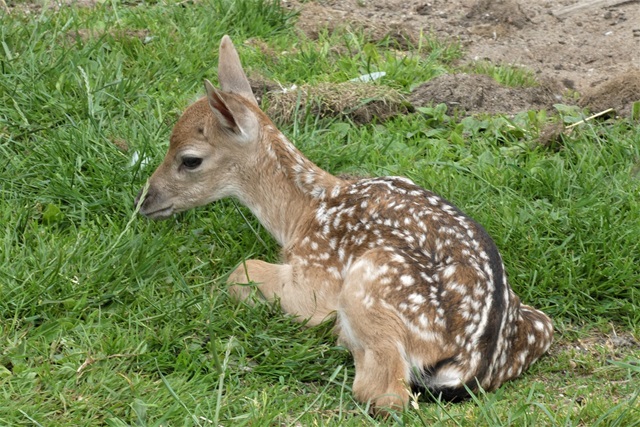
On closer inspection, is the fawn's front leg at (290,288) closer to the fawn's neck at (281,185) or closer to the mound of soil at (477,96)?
the fawn's neck at (281,185)

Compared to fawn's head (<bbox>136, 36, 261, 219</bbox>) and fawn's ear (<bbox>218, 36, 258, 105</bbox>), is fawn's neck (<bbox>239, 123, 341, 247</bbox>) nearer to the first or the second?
fawn's head (<bbox>136, 36, 261, 219</bbox>)

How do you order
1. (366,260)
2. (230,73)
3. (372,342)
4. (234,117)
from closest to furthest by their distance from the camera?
(372,342)
(366,260)
(234,117)
(230,73)

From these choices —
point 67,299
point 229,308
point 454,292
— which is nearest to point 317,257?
point 229,308

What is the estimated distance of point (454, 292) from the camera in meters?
4.68

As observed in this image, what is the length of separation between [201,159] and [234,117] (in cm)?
30

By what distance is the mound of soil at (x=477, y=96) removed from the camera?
6883 millimetres

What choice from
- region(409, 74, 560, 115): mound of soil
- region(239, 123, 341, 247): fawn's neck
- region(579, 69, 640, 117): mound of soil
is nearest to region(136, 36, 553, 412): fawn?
region(239, 123, 341, 247): fawn's neck

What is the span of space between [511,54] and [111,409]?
447 cm

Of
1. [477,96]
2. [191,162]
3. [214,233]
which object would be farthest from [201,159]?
[477,96]

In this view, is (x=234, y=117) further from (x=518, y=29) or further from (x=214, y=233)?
(x=518, y=29)

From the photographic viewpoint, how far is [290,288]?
513 cm

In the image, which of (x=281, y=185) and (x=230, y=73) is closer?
(x=281, y=185)

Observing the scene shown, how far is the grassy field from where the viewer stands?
442 cm

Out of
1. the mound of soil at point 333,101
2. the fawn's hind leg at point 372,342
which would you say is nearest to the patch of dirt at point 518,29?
the mound of soil at point 333,101
